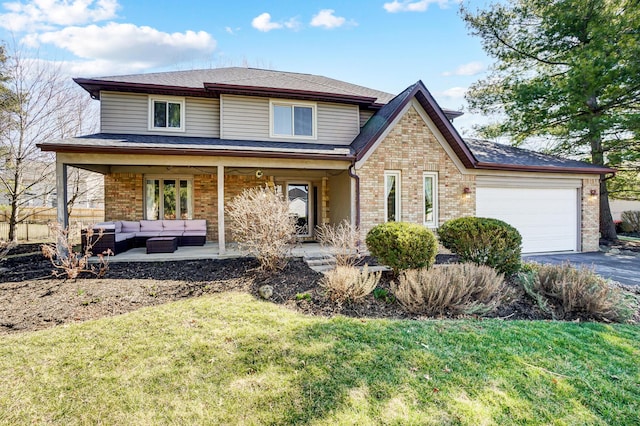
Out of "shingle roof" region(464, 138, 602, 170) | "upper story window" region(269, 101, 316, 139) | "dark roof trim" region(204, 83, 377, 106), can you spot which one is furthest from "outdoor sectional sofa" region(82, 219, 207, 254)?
"shingle roof" region(464, 138, 602, 170)

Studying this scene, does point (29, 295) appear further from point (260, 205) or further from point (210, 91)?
point (210, 91)

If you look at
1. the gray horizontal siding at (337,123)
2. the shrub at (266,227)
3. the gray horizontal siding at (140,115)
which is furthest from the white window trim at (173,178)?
the shrub at (266,227)

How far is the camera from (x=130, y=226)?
10766mm

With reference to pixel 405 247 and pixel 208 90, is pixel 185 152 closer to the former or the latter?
pixel 208 90

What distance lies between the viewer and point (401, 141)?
1021cm

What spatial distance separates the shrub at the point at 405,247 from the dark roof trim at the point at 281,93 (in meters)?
6.41

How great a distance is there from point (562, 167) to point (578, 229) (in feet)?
8.82

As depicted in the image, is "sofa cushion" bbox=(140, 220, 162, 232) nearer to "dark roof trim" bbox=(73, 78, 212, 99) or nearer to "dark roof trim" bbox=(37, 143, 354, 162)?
"dark roof trim" bbox=(37, 143, 354, 162)

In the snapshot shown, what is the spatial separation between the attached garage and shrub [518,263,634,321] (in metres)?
5.38

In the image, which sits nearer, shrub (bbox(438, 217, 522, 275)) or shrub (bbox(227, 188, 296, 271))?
shrub (bbox(227, 188, 296, 271))

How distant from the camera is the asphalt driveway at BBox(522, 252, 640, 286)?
8.12 meters

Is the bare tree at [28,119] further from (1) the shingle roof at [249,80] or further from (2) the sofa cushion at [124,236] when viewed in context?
(2) the sofa cushion at [124,236]

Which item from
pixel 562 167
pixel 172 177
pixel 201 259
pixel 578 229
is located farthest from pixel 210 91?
pixel 578 229

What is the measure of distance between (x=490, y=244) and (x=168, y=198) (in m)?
11.0
